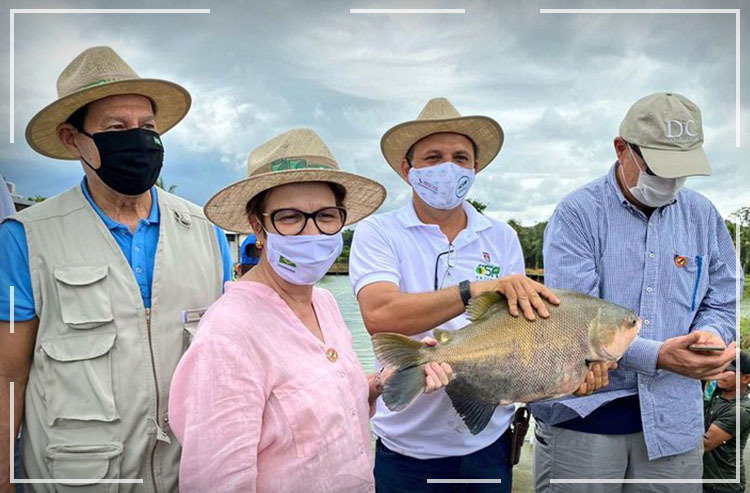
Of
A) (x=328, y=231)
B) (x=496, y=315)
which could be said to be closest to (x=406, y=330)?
(x=496, y=315)

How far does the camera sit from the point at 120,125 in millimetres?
3195

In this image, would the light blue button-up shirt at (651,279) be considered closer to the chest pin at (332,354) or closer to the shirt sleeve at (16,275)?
the chest pin at (332,354)

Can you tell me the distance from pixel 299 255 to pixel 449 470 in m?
1.51

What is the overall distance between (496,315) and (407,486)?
1061mm

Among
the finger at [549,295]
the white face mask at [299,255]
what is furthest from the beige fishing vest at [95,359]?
the finger at [549,295]

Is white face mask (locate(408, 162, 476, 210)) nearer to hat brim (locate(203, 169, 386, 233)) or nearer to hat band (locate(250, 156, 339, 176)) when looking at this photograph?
hat brim (locate(203, 169, 386, 233))

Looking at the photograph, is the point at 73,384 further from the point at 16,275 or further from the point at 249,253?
the point at 249,253

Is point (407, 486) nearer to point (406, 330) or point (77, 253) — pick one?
point (406, 330)

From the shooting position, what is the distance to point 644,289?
3.57 m

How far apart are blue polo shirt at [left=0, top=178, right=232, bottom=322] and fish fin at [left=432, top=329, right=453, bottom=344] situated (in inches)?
45.6

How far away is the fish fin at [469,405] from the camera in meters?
3.09

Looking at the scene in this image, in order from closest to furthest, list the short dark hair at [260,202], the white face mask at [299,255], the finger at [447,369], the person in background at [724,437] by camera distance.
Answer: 1. the white face mask at [299,255]
2. the short dark hair at [260,202]
3. the finger at [447,369]
4. the person in background at [724,437]

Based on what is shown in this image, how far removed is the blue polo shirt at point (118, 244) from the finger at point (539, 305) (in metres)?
1.57

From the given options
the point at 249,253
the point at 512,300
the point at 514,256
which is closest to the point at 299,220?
the point at 512,300
